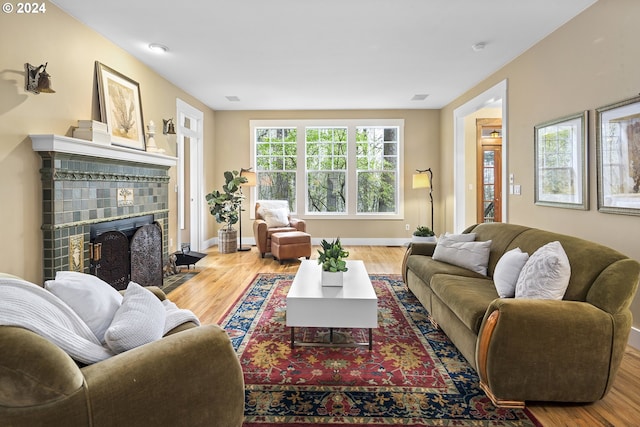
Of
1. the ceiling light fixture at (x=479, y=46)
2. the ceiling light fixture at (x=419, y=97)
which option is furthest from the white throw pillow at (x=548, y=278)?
the ceiling light fixture at (x=419, y=97)

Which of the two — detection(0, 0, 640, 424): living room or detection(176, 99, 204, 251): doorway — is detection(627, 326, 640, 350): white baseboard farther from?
detection(176, 99, 204, 251): doorway

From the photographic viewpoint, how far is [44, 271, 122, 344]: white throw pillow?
4.87ft

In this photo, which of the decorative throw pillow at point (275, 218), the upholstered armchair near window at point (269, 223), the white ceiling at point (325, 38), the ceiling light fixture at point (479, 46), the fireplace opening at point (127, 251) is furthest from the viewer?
the decorative throw pillow at point (275, 218)

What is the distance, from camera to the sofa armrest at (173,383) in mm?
1202

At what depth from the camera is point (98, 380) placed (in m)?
1.19

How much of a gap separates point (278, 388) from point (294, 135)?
5758 millimetres

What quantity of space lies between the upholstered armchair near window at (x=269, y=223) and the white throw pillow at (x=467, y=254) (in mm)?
3001

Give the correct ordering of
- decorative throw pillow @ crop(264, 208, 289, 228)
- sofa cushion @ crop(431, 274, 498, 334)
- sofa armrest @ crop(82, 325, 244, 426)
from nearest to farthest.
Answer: sofa armrest @ crop(82, 325, 244, 426) → sofa cushion @ crop(431, 274, 498, 334) → decorative throw pillow @ crop(264, 208, 289, 228)

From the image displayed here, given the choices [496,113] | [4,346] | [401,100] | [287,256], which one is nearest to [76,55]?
[4,346]

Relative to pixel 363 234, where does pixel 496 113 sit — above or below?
above

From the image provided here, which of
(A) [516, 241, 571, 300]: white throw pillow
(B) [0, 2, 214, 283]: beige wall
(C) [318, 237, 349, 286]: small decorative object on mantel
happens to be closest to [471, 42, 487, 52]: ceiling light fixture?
→ (A) [516, 241, 571, 300]: white throw pillow

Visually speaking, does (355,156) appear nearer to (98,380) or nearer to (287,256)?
(287,256)

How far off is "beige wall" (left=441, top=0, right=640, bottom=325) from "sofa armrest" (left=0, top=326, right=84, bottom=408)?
3419 millimetres

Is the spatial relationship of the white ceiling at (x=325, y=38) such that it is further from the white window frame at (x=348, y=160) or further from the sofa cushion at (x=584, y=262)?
the sofa cushion at (x=584, y=262)
